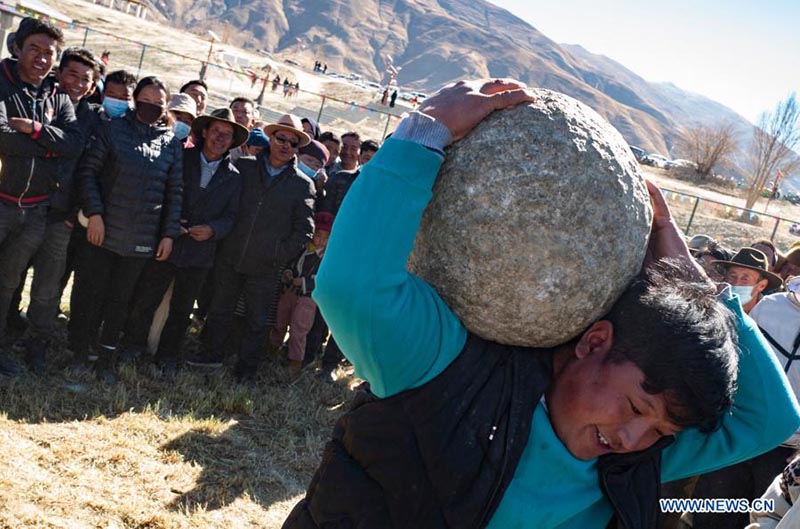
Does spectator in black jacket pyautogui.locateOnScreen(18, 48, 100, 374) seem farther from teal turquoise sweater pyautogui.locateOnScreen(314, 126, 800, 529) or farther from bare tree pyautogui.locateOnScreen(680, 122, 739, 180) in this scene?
bare tree pyautogui.locateOnScreen(680, 122, 739, 180)

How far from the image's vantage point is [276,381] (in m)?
6.79

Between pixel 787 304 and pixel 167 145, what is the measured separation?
4627 mm

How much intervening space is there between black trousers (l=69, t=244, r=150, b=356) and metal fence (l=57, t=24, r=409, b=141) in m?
18.8

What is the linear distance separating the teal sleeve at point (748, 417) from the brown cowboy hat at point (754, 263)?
3834 millimetres

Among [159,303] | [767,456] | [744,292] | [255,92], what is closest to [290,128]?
[159,303]

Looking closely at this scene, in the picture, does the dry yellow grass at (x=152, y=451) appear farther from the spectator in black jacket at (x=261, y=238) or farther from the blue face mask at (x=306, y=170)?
the blue face mask at (x=306, y=170)

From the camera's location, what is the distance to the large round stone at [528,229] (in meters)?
1.68

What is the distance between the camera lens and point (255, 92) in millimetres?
37562

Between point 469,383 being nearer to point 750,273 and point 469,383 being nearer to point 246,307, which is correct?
point 750,273

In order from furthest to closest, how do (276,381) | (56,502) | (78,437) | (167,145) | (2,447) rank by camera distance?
(276,381), (167,145), (78,437), (2,447), (56,502)

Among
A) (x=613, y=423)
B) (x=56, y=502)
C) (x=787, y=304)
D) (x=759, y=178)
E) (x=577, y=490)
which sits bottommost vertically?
(x=56, y=502)

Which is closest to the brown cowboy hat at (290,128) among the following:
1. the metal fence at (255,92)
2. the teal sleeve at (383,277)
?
the teal sleeve at (383,277)

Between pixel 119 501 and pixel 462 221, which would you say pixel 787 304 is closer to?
pixel 462 221

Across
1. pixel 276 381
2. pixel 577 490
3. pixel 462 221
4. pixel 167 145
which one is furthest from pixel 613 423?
pixel 276 381
